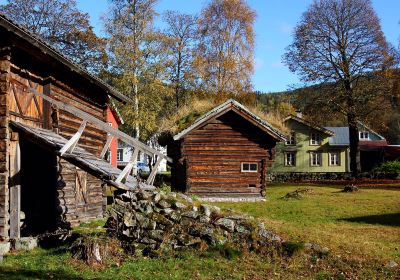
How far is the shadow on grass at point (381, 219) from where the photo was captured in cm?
1652

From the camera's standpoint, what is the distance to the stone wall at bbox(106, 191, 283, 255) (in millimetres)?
10758

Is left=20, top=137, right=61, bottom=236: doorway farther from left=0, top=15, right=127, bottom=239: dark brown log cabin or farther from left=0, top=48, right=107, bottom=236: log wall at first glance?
left=0, top=48, right=107, bottom=236: log wall

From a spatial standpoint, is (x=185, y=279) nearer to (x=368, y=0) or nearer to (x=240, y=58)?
(x=240, y=58)

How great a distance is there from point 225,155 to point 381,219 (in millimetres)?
9879

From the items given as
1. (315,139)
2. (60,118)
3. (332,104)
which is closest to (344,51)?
(332,104)

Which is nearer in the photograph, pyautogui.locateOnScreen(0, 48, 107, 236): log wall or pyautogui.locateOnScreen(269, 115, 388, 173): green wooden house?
pyautogui.locateOnScreen(0, 48, 107, 236): log wall

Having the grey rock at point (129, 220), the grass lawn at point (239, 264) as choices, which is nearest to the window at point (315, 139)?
the grass lawn at point (239, 264)

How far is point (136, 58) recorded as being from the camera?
119ft

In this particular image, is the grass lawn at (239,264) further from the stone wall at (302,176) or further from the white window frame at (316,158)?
the white window frame at (316,158)

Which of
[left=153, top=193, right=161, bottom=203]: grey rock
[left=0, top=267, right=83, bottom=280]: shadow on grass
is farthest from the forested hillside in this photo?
[left=0, top=267, right=83, bottom=280]: shadow on grass

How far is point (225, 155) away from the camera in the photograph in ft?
83.0

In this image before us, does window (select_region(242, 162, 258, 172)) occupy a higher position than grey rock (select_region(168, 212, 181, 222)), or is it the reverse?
window (select_region(242, 162, 258, 172))

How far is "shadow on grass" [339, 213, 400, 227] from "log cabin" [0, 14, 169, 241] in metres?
8.55

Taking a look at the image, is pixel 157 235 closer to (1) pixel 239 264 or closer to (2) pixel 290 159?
(1) pixel 239 264
